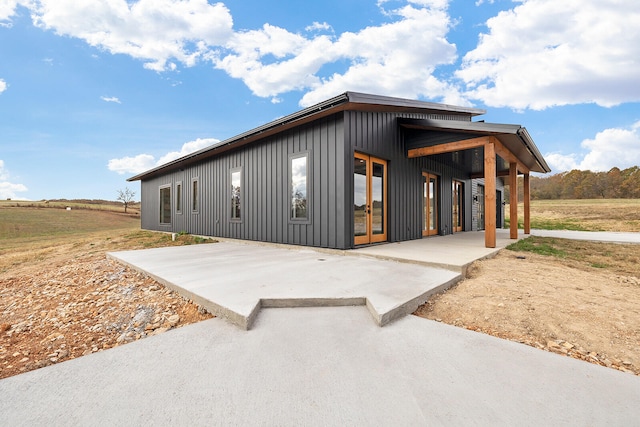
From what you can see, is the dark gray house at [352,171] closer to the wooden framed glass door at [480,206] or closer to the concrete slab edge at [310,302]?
the wooden framed glass door at [480,206]

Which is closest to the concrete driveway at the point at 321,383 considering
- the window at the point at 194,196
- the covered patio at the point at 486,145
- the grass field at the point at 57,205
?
the covered patio at the point at 486,145

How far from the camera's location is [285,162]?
6.34 meters

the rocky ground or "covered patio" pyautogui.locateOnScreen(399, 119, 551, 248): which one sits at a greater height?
"covered patio" pyautogui.locateOnScreen(399, 119, 551, 248)

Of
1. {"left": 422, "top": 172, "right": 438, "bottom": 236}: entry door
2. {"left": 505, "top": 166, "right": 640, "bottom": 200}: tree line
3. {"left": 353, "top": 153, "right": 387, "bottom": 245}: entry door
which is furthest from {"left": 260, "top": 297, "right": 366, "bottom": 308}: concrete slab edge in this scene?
{"left": 505, "top": 166, "right": 640, "bottom": 200}: tree line

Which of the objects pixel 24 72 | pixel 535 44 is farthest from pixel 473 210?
pixel 24 72

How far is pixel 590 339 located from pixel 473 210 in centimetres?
1047

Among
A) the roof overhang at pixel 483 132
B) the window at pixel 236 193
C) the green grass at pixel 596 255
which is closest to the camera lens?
the green grass at pixel 596 255

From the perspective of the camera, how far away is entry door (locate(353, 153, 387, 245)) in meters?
5.57

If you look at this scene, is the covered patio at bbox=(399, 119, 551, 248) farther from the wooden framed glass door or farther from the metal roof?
the wooden framed glass door

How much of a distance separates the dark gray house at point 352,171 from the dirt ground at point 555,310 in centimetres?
226

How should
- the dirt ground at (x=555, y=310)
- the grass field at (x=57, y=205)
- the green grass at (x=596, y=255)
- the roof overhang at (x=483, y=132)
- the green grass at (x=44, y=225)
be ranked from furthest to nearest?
the grass field at (x=57, y=205), the green grass at (x=44, y=225), the roof overhang at (x=483, y=132), the green grass at (x=596, y=255), the dirt ground at (x=555, y=310)

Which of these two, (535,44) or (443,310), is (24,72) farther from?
(535,44)

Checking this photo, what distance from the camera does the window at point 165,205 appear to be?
1165 cm

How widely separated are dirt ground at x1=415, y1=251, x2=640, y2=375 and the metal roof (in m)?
3.46
